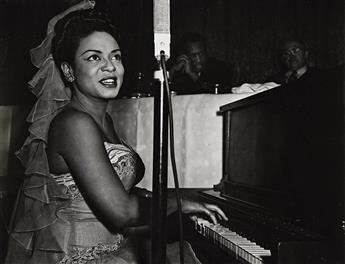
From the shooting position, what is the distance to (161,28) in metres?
1.10

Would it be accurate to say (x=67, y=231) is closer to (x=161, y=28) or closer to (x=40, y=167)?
(x=40, y=167)

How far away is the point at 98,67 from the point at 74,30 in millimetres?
224

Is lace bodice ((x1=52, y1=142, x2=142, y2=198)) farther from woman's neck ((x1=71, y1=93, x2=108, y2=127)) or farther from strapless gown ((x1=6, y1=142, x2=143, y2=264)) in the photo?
woman's neck ((x1=71, y1=93, x2=108, y2=127))

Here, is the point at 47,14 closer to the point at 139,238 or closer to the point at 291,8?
the point at 139,238

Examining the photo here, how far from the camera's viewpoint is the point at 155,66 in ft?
3.76

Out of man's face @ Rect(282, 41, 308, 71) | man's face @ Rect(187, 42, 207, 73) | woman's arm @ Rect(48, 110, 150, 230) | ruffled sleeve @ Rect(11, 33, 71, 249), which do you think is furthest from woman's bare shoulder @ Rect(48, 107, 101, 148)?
man's face @ Rect(282, 41, 308, 71)

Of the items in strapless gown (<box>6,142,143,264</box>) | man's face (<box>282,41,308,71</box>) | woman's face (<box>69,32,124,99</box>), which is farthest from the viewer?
man's face (<box>282,41,308,71</box>)

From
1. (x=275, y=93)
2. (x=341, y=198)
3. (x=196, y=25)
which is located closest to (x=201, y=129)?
(x=275, y=93)

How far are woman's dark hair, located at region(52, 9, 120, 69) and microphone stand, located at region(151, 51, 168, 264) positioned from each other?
1.07 meters

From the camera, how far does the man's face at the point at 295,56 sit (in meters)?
5.82

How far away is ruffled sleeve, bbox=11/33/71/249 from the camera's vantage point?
192cm

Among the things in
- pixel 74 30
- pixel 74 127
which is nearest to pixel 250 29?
pixel 74 30

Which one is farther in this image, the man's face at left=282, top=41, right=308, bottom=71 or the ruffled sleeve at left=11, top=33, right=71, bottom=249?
the man's face at left=282, top=41, right=308, bottom=71

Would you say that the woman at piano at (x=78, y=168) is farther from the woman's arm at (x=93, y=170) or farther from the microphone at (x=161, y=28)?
the microphone at (x=161, y=28)
